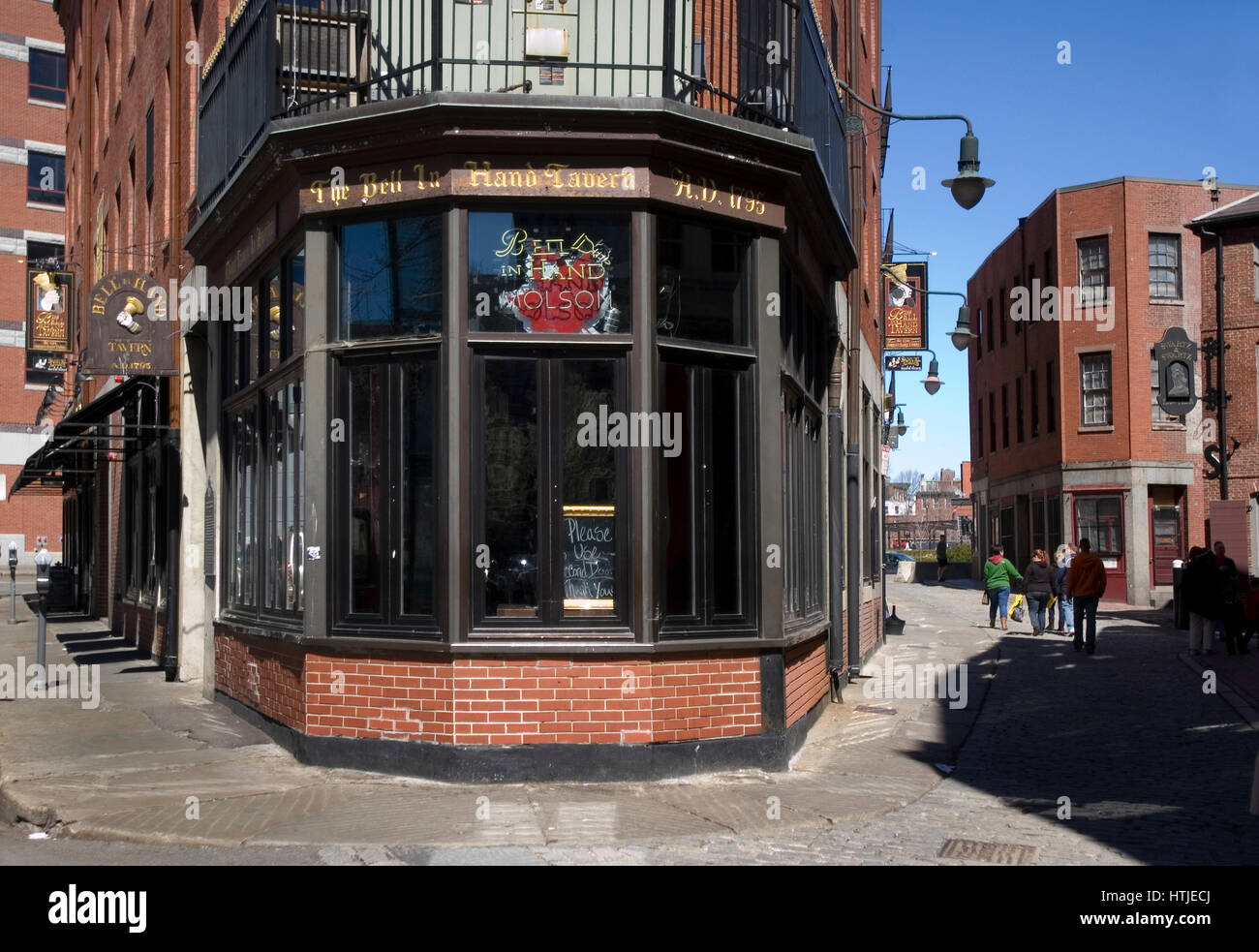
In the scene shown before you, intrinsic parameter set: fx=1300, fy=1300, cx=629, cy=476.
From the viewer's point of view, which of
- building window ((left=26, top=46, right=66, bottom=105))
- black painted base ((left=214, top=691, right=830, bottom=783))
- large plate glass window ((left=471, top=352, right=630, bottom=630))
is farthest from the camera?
building window ((left=26, top=46, right=66, bottom=105))

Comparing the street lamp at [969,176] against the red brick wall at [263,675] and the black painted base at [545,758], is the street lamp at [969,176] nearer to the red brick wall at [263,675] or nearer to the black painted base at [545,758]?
the black painted base at [545,758]

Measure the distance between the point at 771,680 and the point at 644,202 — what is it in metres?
3.63

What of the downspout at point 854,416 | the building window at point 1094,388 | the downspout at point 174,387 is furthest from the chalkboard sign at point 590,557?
the building window at point 1094,388

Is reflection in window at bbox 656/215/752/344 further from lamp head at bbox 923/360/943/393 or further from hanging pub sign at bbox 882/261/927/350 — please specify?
lamp head at bbox 923/360/943/393

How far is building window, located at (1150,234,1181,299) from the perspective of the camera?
121 feet

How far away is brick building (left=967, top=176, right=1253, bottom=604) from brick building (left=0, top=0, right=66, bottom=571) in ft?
117

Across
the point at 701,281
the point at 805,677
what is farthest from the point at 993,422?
the point at 701,281

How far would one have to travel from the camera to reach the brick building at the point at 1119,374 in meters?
36.6

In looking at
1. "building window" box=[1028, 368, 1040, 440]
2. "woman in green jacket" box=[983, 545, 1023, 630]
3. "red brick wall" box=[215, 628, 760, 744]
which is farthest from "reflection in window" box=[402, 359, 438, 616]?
"building window" box=[1028, 368, 1040, 440]

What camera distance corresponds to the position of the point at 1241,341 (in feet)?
109

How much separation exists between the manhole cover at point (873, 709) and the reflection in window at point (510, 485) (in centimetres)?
541

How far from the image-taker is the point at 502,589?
9.20m

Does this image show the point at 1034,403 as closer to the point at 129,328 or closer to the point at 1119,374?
the point at 1119,374
